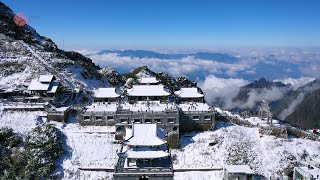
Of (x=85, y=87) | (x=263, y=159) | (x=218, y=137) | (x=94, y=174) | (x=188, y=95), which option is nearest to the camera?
(x=94, y=174)

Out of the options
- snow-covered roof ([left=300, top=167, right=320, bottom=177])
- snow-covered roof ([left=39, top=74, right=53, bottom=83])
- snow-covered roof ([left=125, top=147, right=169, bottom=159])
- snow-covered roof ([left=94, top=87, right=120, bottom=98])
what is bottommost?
snow-covered roof ([left=300, top=167, right=320, bottom=177])

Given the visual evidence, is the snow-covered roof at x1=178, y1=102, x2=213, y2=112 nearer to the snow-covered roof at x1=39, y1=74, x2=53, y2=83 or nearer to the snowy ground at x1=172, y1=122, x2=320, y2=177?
the snowy ground at x1=172, y1=122, x2=320, y2=177

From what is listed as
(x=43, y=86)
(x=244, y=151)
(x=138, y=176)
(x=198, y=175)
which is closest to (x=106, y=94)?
(x=43, y=86)

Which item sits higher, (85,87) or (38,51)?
(38,51)

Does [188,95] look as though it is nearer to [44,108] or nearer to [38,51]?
[44,108]

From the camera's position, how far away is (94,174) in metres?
58.1

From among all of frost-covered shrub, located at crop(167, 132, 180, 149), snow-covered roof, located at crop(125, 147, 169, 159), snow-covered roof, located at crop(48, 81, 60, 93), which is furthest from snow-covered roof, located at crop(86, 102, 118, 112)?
snow-covered roof, located at crop(125, 147, 169, 159)

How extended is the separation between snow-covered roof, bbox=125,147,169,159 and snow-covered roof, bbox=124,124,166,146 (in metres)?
0.87

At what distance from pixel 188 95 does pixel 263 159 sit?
25.3 meters

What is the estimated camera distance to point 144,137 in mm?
50406

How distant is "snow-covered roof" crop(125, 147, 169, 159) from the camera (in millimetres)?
46781

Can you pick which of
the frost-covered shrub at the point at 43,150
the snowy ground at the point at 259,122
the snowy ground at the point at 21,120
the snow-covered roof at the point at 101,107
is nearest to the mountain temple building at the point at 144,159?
the frost-covered shrub at the point at 43,150

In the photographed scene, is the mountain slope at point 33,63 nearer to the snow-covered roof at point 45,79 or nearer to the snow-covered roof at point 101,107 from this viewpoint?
the snow-covered roof at point 45,79

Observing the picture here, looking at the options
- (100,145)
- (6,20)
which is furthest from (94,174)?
(6,20)
